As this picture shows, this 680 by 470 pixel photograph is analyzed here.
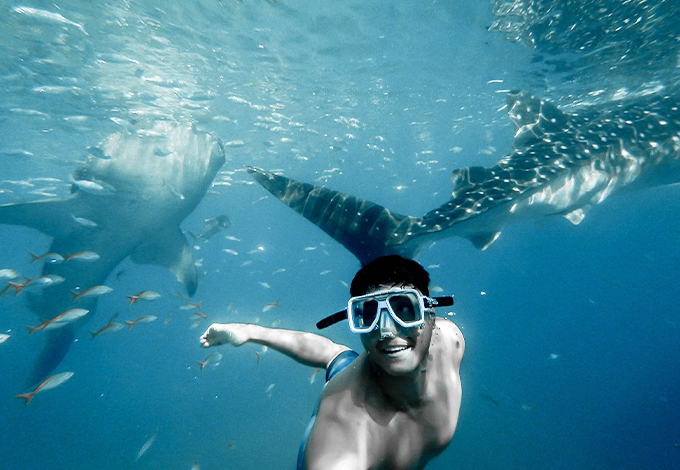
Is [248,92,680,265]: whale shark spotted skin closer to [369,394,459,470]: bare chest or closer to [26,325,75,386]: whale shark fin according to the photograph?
[369,394,459,470]: bare chest

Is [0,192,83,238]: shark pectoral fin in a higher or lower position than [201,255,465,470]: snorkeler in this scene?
lower

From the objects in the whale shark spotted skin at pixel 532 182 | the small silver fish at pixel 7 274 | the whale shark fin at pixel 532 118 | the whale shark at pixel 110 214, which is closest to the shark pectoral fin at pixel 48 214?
the whale shark at pixel 110 214

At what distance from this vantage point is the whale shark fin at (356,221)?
4840 millimetres

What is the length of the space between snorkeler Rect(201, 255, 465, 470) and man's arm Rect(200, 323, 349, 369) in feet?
1.77

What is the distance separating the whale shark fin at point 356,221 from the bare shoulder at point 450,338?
198 cm

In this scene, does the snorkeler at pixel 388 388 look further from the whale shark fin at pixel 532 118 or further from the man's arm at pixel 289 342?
the whale shark fin at pixel 532 118

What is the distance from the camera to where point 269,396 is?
27.0 m

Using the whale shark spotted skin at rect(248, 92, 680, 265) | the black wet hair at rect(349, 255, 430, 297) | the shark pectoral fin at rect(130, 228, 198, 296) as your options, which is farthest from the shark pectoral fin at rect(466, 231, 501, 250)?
the shark pectoral fin at rect(130, 228, 198, 296)

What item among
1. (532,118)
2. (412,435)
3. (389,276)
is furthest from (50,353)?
(532,118)

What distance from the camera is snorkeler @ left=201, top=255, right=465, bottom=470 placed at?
1783mm

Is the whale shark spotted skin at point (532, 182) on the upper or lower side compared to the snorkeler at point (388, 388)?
upper

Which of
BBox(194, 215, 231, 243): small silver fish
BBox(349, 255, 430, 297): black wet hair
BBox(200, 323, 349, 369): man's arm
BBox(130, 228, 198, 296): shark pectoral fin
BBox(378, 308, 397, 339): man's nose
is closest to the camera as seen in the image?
BBox(378, 308, 397, 339): man's nose

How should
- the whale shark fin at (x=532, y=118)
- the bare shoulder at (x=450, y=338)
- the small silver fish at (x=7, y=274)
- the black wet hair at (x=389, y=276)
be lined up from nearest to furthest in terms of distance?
the black wet hair at (x=389, y=276), the bare shoulder at (x=450, y=338), the small silver fish at (x=7, y=274), the whale shark fin at (x=532, y=118)

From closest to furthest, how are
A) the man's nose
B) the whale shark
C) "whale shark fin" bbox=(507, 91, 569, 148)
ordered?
the man's nose < "whale shark fin" bbox=(507, 91, 569, 148) < the whale shark
